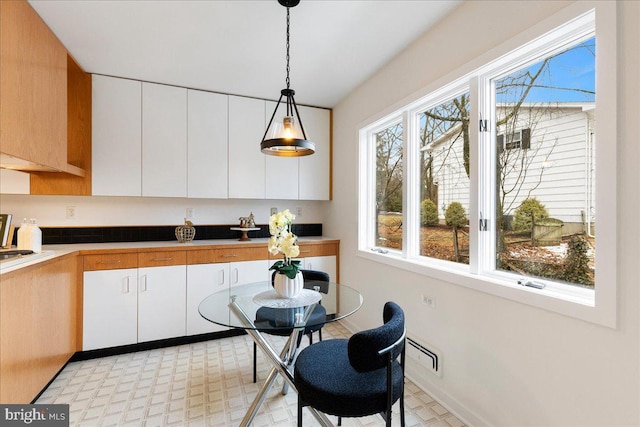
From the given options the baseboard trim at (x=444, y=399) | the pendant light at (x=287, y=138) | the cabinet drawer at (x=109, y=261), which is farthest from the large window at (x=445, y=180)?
the cabinet drawer at (x=109, y=261)

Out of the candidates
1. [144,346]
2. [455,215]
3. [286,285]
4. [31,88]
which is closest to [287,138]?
[286,285]

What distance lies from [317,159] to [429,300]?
2.26m

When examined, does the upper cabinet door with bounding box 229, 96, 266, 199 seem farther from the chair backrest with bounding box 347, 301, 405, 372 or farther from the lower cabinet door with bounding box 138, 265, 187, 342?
the chair backrest with bounding box 347, 301, 405, 372

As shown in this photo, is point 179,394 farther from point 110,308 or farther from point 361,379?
point 361,379

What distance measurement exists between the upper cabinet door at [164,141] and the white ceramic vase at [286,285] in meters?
1.87

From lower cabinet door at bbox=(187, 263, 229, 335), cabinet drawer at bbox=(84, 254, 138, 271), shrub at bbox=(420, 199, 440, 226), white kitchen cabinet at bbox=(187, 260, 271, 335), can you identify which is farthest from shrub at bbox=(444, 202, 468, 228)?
cabinet drawer at bbox=(84, 254, 138, 271)

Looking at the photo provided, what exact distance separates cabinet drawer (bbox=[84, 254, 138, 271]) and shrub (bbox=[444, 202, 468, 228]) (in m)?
2.73

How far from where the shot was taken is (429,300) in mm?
2127

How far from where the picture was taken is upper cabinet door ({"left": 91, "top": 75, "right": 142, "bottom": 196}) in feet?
9.32

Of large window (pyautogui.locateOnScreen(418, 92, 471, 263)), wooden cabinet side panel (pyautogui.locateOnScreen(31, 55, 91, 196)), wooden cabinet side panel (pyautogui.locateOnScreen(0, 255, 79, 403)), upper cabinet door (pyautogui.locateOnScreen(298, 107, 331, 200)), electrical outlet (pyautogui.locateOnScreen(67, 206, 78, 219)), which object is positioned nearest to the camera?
wooden cabinet side panel (pyautogui.locateOnScreen(0, 255, 79, 403))

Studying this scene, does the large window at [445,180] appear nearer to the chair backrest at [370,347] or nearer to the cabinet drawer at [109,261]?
the chair backrest at [370,347]

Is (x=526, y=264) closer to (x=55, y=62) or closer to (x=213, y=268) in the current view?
(x=213, y=268)

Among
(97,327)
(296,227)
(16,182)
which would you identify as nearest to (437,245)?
(296,227)

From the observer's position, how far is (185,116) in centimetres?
313
